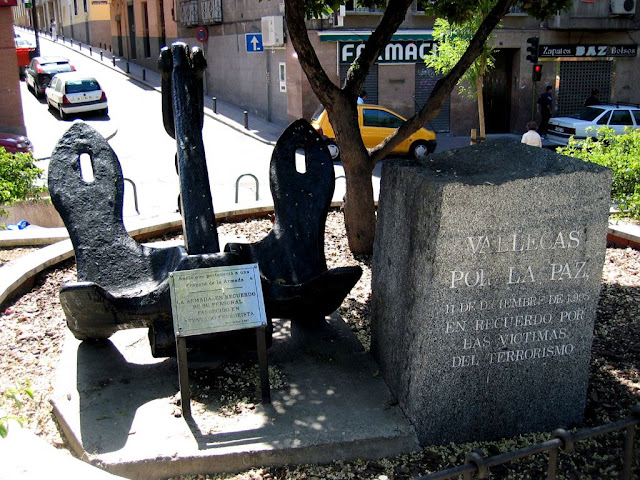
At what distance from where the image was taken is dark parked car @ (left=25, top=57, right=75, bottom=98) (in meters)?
28.6

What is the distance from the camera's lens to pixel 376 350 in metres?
5.33

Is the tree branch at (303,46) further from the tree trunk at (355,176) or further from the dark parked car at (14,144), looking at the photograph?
the dark parked car at (14,144)

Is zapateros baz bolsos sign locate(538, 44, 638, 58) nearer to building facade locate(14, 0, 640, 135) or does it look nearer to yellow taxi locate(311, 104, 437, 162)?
building facade locate(14, 0, 640, 135)

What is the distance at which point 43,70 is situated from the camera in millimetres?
28641

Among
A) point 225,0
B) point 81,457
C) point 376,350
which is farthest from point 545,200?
point 225,0

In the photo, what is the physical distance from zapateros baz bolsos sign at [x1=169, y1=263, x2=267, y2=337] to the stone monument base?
1.91ft

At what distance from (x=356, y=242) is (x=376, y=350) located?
2.64 m

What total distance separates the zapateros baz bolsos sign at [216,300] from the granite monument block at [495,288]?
0.94 meters

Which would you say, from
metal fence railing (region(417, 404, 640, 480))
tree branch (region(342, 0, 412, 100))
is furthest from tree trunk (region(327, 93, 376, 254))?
metal fence railing (region(417, 404, 640, 480))

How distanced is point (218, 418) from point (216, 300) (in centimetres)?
72

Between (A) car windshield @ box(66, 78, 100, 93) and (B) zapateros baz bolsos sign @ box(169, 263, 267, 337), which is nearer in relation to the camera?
(B) zapateros baz bolsos sign @ box(169, 263, 267, 337)

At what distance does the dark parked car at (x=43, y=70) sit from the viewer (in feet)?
93.9

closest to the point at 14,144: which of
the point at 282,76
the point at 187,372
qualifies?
the point at 282,76

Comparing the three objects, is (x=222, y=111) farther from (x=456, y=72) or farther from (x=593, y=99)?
(x=456, y=72)
